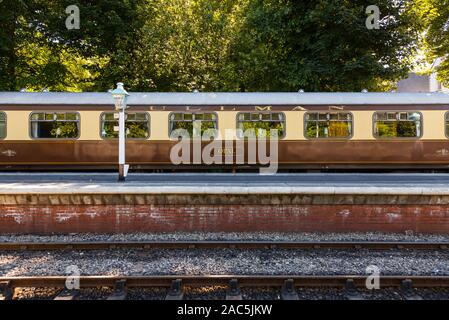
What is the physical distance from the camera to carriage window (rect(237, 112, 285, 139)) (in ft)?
44.5

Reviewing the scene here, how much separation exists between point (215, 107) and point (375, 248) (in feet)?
26.5

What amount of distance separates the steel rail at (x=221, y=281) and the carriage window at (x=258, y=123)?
842cm

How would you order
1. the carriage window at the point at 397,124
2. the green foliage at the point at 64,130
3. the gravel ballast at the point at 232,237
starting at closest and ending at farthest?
the gravel ballast at the point at 232,237 → the green foliage at the point at 64,130 → the carriage window at the point at 397,124

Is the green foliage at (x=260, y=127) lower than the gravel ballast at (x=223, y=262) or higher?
higher

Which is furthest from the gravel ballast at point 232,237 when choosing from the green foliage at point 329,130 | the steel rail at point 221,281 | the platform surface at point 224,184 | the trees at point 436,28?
the trees at point 436,28

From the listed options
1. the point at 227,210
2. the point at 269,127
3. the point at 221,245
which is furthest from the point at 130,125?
the point at 221,245

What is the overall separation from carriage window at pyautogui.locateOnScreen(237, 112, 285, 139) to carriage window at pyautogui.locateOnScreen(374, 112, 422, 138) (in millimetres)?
3725

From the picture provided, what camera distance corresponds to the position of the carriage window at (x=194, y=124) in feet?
44.5

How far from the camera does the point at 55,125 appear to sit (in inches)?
529

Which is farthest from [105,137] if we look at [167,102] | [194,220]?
[194,220]

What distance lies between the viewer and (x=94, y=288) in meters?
5.56

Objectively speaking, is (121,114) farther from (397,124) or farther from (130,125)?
(397,124)

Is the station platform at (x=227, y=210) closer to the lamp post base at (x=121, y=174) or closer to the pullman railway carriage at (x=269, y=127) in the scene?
the lamp post base at (x=121, y=174)

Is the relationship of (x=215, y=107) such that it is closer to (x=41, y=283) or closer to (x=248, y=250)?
(x=248, y=250)
